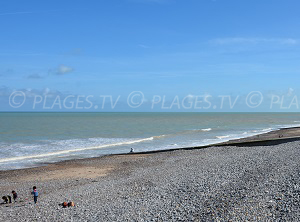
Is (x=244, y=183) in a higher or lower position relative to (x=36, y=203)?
higher

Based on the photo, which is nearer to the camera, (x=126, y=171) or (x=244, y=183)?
(x=244, y=183)

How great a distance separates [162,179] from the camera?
19031mm

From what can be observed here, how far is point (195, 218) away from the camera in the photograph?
37.5ft

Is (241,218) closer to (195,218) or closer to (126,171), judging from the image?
(195,218)

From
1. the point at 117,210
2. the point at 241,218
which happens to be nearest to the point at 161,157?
the point at 117,210

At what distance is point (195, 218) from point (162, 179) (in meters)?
7.65

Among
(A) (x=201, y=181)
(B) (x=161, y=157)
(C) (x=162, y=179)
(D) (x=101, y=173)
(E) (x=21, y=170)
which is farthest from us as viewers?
(B) (x=161, y=157)

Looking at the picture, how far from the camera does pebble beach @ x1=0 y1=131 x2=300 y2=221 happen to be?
39.3 feet

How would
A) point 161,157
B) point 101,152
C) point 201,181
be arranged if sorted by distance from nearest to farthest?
point 201,181 < point 161,157 < point 101,152

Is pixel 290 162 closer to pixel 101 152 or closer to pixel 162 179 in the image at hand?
pixel 162 179

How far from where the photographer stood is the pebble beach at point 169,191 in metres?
12.0

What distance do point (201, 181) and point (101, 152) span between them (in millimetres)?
20641

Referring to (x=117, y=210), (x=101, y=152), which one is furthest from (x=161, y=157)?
(x=117, y=210)

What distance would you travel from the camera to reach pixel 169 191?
15859 mm
